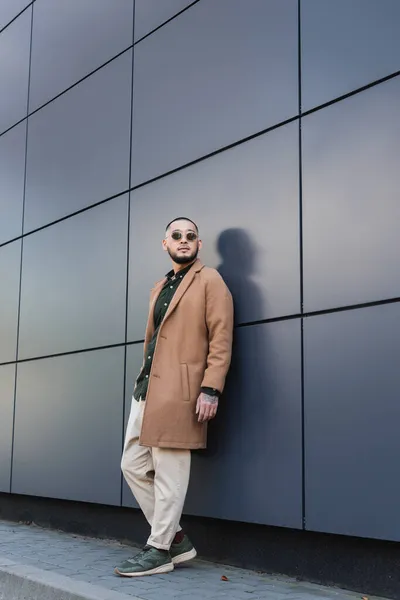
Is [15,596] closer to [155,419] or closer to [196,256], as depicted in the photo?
[155,419]

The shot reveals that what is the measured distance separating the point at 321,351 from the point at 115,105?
11.3 ft

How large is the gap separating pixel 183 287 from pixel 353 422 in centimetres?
149

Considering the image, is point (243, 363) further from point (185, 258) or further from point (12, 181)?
point (12, 181)

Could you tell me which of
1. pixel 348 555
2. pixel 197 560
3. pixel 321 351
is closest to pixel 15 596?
pixel 197 560

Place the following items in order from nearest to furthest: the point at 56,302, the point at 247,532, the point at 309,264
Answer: the point at 309,264, the point at 247,532, the point at 56,302

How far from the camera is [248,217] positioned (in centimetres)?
521

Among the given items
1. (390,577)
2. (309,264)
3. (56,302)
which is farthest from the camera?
(56,302)

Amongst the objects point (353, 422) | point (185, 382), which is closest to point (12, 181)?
point (185, 382)

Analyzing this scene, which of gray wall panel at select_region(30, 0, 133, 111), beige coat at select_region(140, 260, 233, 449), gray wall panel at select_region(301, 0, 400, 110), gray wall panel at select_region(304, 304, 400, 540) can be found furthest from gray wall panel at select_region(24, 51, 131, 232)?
gray wall panel at select_region(304, 304, 400, 540)

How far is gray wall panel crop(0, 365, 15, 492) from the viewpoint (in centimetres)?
780

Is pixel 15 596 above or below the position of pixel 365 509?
below

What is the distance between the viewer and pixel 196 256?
5.35m

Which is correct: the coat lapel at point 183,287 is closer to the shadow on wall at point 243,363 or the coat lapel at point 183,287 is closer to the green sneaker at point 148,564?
the shadow on wall at point 243,363

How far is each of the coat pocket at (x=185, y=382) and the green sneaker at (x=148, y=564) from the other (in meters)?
0.98
